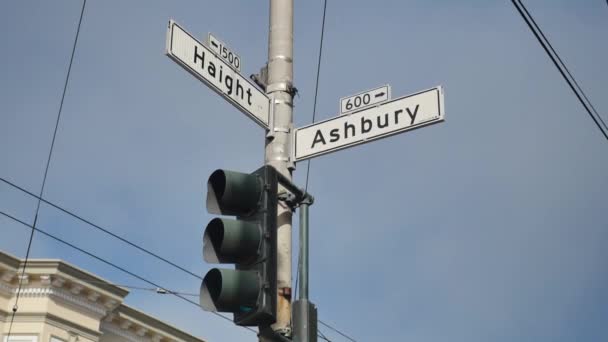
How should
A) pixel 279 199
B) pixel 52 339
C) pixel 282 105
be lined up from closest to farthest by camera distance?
pixel 279 199
pixel 282 105
pixel 52 339

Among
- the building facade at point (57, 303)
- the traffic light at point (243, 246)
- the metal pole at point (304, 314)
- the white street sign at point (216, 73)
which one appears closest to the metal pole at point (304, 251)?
the metal pole at point (304, 314)

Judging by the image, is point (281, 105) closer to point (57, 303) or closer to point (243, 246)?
point (243, 246)

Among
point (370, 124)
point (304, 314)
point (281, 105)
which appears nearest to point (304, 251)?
point (304, 314)

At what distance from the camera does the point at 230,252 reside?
6.44m

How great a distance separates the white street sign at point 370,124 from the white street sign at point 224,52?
72 centimetres

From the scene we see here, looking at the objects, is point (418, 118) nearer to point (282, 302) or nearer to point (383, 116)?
point (383, 116)

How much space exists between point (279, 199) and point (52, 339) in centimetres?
1938

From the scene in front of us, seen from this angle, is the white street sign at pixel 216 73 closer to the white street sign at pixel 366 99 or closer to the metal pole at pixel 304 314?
the white street sign at pixel 366 99

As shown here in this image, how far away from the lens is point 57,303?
25.7m

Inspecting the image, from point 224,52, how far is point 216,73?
29 centimetres

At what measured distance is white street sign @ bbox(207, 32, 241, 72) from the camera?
760 centimetres

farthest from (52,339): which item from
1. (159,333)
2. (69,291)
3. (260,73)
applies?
(260,73)

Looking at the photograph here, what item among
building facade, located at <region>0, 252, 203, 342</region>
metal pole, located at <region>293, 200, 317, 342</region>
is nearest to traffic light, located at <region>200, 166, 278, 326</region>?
metal pole, located at <region>293, 200, 317, 342</region>

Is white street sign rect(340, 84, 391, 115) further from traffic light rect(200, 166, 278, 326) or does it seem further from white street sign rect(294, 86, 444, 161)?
traffic light rect(200, 166, 278, 326)
